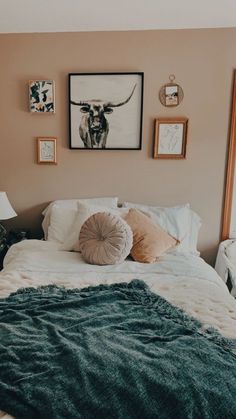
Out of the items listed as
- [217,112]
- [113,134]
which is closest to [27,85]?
[113,134]

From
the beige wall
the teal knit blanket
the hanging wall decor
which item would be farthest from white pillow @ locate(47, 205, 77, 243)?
the hanging wall decor

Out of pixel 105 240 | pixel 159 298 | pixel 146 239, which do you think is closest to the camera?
pixel 159 298

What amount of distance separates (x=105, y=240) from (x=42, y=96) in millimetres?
1423

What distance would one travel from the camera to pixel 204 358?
1013 millimetres

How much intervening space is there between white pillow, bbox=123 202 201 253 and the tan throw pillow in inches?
3.3

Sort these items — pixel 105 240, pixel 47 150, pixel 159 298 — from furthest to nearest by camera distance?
pixel 47 150, pixel 105 240, pixel 159 298

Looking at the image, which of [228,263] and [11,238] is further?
[11,238]

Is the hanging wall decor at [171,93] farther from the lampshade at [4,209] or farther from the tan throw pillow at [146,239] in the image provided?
the lampshade at [4,209]

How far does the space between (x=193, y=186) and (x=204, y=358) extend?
181cm

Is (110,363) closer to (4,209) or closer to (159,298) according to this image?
(159,298)

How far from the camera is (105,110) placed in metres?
2.59

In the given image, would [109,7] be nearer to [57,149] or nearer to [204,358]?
[57,149]

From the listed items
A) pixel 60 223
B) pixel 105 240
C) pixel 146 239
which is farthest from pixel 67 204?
pixel 146 239

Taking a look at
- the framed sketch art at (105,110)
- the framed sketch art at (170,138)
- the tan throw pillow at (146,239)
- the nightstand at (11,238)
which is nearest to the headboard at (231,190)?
the framed sketch art at (170,138)
